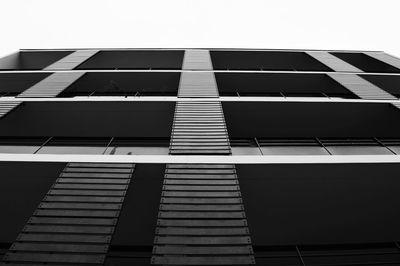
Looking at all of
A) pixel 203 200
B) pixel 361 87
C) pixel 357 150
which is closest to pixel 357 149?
pixel 357 150

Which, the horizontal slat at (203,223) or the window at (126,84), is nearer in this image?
the horizontal slat at (203,223)

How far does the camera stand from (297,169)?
557cm

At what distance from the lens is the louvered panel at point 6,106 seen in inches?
294

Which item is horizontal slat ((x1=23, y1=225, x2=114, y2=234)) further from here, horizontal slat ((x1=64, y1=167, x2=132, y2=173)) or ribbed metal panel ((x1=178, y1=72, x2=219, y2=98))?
ribbed metal panel ((x1=178, y1=72, x2=219, y2=98))

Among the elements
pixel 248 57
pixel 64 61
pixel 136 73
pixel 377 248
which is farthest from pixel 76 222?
pixel 248 57

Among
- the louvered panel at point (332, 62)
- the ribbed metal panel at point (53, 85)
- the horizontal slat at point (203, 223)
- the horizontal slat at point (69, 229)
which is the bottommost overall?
the horizontal slat at point (69, 229)

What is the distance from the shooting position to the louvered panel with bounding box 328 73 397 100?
28.7 ft

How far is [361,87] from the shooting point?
31.3 ft

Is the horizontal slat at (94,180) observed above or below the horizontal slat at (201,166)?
below

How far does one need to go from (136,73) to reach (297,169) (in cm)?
727

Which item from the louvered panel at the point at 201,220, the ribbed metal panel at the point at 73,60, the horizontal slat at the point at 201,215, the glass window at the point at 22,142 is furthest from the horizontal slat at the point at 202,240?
the ribbed metal panel at the point at 73,60

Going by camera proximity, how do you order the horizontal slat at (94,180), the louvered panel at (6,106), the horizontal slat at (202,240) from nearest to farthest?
1. the horizontal slat at (202,240)
2. the horizontal slat at (94,180)
3. the louvered panel at (6,106)

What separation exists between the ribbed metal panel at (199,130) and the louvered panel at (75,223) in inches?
46.7

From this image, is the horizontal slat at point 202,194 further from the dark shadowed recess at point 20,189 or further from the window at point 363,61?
the window at point 363,61
